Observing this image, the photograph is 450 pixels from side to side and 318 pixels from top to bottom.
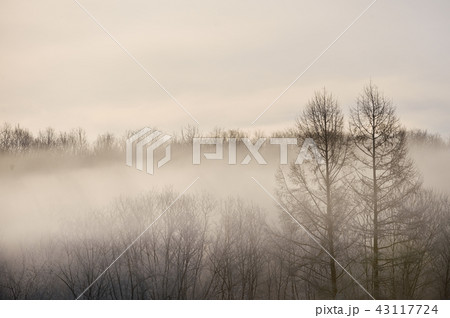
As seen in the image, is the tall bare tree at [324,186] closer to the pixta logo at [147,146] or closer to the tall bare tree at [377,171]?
the tall bare tree at [377,171]

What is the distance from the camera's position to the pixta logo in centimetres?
2267

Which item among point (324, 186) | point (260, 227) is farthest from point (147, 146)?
point (324, 186)

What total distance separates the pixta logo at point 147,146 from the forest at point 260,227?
0.36 metres

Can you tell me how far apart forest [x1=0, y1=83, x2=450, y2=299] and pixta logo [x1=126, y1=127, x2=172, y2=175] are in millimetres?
364

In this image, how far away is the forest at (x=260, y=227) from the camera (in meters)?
18.2

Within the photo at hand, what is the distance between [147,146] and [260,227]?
5755 millimetres

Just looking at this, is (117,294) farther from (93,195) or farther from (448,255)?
(448,255)

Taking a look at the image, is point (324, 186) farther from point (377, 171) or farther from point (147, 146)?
point (147, 146)

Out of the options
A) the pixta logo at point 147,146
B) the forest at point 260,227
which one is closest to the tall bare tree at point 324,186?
the forest at point 260,227

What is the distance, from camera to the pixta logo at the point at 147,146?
2267cm

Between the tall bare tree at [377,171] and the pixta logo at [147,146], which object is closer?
the tall bare tree at [377,171]

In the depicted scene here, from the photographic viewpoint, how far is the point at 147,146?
23.7m

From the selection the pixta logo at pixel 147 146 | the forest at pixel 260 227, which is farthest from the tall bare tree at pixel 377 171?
the pixta logo at pixel 147 146

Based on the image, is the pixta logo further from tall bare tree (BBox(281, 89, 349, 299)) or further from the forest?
tall bare tree (BBox(281, 89, 349, 299))
